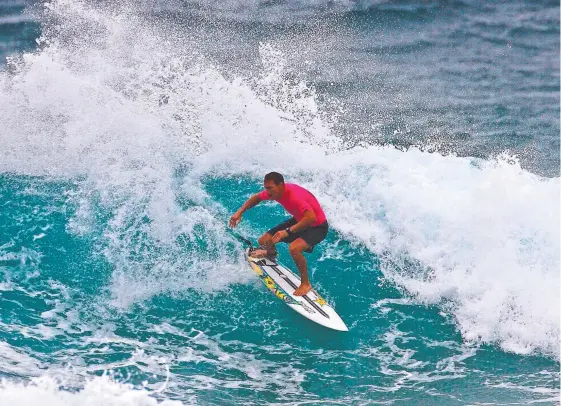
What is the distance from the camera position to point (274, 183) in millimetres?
8555

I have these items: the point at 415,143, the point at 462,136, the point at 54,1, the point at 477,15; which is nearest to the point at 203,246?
the point at 415,143

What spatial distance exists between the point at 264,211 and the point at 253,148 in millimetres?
1555

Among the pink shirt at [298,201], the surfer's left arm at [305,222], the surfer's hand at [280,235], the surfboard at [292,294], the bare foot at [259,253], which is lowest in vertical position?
the surfboard at [292,294]

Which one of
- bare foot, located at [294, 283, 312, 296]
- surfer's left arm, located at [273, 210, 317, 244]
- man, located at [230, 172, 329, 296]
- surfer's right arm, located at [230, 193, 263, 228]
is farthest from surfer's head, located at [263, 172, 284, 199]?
bare foot, located at [294, 283, 312, 296]

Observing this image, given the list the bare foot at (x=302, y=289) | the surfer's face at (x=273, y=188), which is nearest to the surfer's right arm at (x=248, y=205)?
the surfer's face at (x=273, y=188)

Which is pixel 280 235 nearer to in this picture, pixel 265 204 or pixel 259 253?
pixel 259 253

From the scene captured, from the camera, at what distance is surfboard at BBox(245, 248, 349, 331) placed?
30.1 ft

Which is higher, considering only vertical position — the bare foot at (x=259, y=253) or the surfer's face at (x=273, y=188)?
the surfer's face at (x=273, y=188)

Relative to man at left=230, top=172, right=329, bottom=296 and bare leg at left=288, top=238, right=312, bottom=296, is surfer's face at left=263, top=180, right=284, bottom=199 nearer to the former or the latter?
man at left=230, top=172, right=329, bottom=296

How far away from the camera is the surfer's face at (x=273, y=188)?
8562 millimetres

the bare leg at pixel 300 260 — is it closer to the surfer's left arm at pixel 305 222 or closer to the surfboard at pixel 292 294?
the surfboard at pixel 292 294

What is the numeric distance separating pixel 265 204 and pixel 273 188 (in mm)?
3292

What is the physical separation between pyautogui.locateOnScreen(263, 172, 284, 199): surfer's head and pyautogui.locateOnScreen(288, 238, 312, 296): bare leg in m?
0.72

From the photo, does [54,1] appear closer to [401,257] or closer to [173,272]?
[173,272]
